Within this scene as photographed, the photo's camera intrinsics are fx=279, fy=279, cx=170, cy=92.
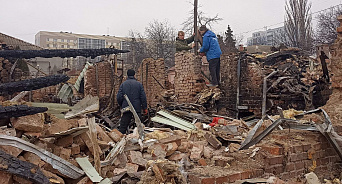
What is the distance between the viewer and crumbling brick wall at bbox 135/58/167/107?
10.5 meters

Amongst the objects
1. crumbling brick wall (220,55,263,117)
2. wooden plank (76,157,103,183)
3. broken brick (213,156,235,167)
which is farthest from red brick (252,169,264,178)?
crumbling brick wall (220,55,263,117)

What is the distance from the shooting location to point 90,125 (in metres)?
3.36

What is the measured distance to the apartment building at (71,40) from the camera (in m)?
63.1

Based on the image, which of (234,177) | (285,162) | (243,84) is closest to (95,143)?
(234,177)

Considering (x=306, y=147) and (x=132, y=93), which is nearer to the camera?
(x=306, y=147)

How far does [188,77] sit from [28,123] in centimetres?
559

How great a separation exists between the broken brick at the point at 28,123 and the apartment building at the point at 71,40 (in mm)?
59597

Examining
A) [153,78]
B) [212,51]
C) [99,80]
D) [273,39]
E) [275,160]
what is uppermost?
[273,39]

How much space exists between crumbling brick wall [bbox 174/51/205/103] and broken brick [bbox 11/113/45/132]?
5276 millimetres

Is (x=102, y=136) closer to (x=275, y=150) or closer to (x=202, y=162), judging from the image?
(x=202, y=162)

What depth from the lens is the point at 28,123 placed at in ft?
10.4

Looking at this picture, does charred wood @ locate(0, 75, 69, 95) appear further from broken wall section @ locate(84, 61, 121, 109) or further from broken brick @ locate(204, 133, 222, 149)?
broken wall section @ locate(84, 61, 121, 109)

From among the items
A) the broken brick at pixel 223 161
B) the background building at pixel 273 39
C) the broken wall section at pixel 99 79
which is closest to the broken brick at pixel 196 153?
the broken brick at pixel 223 161

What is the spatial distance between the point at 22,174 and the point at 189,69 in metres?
6.30
